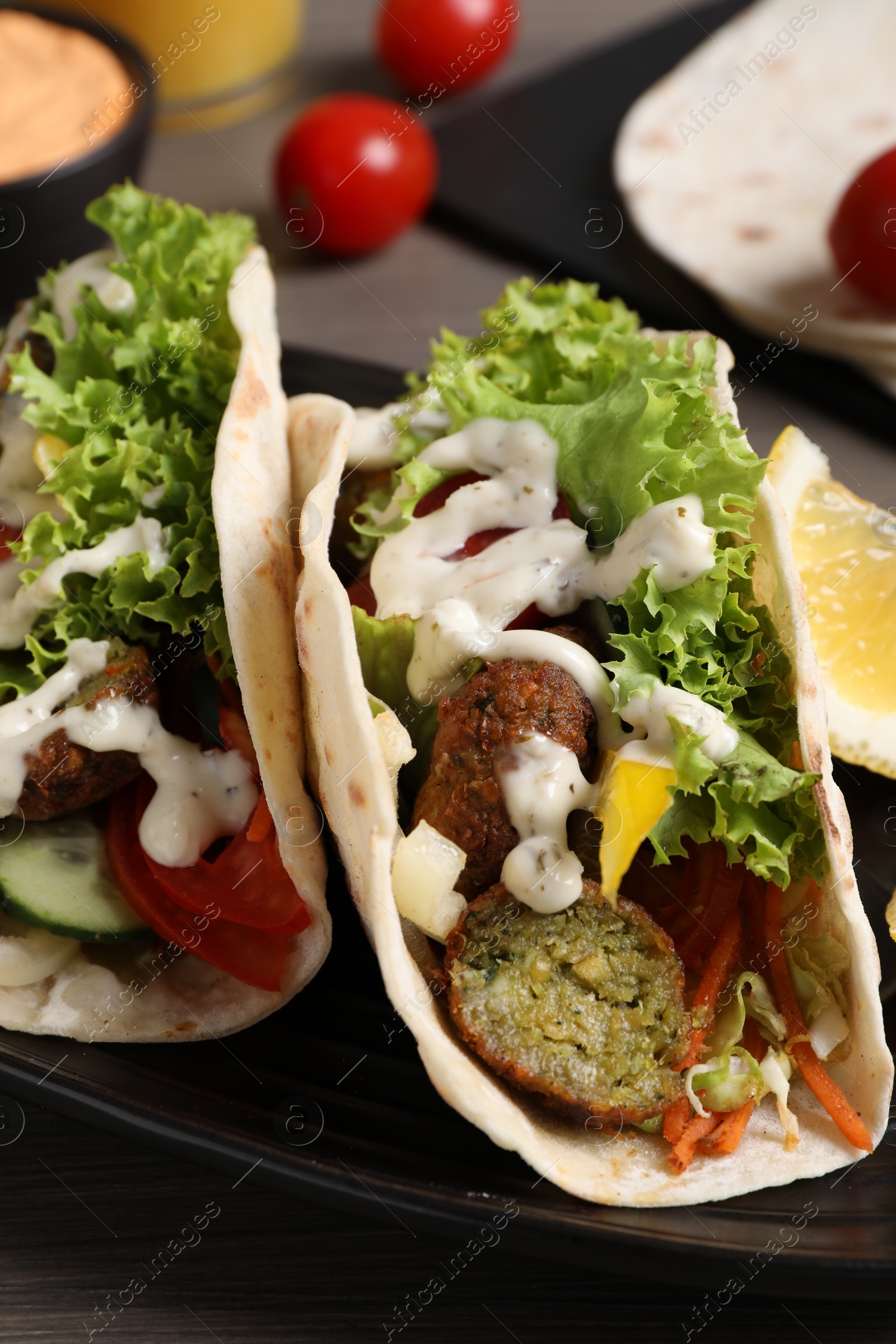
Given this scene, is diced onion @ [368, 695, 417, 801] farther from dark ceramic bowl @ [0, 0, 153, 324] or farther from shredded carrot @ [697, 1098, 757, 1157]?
dark ceramic bowl @ [0, 0, 153, 324]

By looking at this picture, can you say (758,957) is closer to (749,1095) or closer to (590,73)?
(749,1095)

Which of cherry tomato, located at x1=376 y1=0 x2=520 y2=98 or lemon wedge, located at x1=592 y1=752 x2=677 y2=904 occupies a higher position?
lemon wedge, located at x1=592 y1=752 x2=677 y2=904

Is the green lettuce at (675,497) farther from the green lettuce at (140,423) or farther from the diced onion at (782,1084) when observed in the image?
the green lettuce at (140,423)

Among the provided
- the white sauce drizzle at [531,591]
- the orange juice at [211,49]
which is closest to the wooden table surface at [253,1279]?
the white sauce drizzle at [531,591]

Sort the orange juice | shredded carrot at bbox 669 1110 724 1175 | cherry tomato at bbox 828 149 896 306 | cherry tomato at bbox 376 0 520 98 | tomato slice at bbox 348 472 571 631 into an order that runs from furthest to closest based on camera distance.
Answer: cherry tomato at bbox 376 0 520 98
the orange juice
cherry tomato at bbox 828 149 896 306
tomato slice at bbox 348 472 571 631
shredded carrot at bbox 669 1110 724 1175

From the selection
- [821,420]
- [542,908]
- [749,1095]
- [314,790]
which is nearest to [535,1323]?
[749,1095]

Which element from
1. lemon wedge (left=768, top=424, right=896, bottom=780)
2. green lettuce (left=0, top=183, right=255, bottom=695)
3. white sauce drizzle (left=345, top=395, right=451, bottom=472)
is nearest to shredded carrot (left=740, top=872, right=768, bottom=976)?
lemon wedge (left=768, top=424, right=896, bottom=780)

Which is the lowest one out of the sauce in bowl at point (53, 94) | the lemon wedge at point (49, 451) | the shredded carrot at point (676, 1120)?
the sauce in bowl at point (53, 94)
